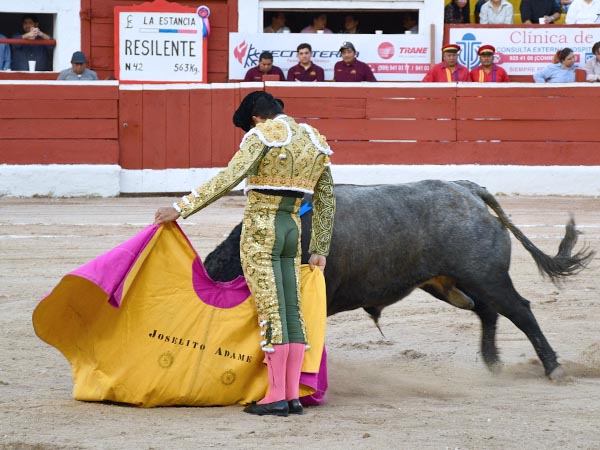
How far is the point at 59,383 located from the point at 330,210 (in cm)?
127

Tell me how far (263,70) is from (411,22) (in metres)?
1.87

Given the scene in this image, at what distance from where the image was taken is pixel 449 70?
11.0m

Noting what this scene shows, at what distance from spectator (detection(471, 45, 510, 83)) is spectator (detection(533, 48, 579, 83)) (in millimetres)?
366

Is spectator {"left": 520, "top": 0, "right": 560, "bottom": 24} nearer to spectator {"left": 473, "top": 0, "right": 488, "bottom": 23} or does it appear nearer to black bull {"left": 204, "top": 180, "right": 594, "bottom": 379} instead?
spectator {"left": 473, "top": 0, "right": 488, "bottom": 23}

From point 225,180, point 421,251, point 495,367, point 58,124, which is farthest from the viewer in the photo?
point 58,124

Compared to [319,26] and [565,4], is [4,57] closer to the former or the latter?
[319,26]

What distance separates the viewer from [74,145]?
1071cm

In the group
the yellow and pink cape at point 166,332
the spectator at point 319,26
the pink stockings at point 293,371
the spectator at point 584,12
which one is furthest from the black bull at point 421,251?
the spectator at point 584,12

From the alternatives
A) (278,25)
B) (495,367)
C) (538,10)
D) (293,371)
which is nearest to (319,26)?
(278,25)

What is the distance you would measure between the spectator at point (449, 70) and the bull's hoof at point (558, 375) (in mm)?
6653

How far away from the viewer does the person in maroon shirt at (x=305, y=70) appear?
11.0 meters

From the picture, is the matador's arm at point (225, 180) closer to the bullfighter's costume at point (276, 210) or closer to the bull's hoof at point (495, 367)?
the bullfighter's costume at point (276, 210)

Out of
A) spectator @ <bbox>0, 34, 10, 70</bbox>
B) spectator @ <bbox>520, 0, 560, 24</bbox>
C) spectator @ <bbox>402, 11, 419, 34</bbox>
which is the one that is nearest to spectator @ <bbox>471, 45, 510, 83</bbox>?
spectator @ <bbox>520, 0, 560, 24</bbox>

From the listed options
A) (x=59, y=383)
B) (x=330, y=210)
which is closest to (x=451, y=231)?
(x=330, y=210)
